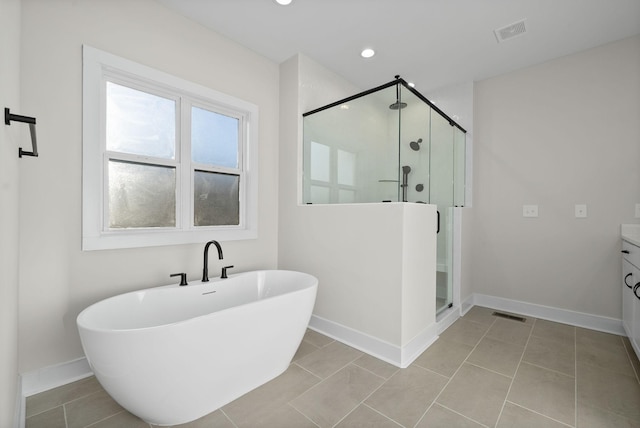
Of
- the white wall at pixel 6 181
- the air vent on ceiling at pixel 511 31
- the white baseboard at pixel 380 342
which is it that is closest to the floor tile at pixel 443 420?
the white baseboard at pixel 380 342

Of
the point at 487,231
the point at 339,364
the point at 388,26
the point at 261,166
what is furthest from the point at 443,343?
the point at 388,26

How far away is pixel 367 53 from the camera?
2688 mm

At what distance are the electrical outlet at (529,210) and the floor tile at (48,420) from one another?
3857 millimetres

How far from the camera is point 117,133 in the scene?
2.01 m

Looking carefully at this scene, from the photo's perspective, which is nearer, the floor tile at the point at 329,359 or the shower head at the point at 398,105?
the floor tile at the point at 329,359

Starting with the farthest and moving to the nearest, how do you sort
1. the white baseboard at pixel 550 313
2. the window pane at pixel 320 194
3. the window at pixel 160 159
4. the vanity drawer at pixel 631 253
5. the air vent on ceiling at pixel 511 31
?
the window pane at pixel 320 194 → the white baseboard at pixel 550 313 → the air vent on ceiling at pixel 511 31 → the vanity drawer at pixel 631 253 → the window at pixel 160 159

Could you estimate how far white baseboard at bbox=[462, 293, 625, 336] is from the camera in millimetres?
2496

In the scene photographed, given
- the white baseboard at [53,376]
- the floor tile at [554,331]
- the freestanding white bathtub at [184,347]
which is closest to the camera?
the freestanding white bathtub at [184,347]

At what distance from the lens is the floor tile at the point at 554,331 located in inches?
93.9

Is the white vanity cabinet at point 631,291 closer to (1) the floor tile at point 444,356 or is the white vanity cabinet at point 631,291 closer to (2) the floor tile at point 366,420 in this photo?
(1) the floor tile at point 444,356

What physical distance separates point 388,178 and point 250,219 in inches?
53.2

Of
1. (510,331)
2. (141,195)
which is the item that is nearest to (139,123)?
(141,195)

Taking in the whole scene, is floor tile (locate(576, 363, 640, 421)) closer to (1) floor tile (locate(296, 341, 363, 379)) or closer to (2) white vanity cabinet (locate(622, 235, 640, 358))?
(2) white vanity cabinet (locate(622, 235, 640, 358))

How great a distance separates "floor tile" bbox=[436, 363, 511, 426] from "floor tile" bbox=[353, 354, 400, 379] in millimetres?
338
